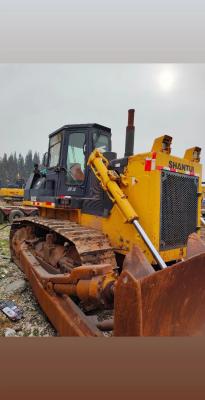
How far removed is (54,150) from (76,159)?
0.75 m

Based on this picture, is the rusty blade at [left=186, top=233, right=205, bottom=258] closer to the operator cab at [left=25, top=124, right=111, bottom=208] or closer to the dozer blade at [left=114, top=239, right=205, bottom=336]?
the dozer blade at [left=114, top=239, right=205, bottom=336]

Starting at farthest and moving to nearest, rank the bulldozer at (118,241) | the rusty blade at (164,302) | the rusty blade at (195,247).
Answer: the rusty blade at (195,247) < the bulldozer at (118,241) < the rusty blade at (164,302)

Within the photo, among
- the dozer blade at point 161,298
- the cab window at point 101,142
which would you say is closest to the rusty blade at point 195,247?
the dozer blade at point 161,298

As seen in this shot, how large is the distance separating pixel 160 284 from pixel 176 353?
588 mm

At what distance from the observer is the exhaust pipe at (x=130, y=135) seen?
3422 millimetres

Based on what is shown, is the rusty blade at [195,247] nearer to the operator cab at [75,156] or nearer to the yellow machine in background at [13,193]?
the operator cab at [75,156]

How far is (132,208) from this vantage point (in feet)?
10.1

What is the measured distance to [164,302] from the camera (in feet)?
6.36

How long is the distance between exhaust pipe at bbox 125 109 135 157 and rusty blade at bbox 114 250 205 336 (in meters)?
1.93

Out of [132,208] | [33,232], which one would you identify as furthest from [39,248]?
[132,208]

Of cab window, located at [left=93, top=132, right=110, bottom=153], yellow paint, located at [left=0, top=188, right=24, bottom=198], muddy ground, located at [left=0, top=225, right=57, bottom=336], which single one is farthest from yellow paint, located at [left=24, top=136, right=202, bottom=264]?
yellow paint, located at [left=0, top=188, right=24, bottom=198]

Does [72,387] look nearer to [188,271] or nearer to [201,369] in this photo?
[201,369]

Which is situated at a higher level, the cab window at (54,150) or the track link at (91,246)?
the cab window at (54,150)

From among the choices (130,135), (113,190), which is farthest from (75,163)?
(113,190)
